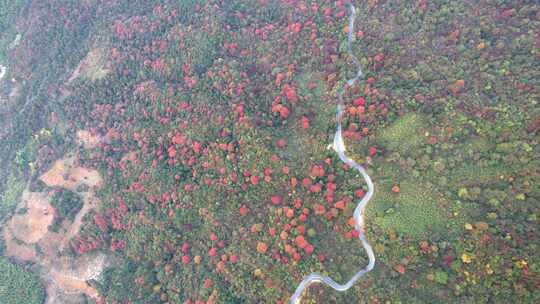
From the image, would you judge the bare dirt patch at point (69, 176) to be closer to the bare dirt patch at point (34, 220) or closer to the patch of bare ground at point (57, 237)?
the patch of bare ground at point (57, 237)

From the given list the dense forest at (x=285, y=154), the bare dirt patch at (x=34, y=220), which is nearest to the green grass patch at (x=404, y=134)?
the dense forest at (x=285, y=154)

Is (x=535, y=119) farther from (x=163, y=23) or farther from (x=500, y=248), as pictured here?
(x=163, y=23)

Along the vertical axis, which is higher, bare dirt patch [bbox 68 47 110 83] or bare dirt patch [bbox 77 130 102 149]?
bare dirt patch [bbox 68 47 110 83]

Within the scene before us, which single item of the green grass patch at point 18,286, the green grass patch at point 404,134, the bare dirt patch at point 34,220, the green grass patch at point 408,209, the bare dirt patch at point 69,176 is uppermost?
the green grass patch at point 404,134

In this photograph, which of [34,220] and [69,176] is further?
[69,176]

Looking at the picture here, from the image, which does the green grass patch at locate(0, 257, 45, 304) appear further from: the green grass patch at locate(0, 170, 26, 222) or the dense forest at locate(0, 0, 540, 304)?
the green grass patch at locate(0, 170, 26, 222)

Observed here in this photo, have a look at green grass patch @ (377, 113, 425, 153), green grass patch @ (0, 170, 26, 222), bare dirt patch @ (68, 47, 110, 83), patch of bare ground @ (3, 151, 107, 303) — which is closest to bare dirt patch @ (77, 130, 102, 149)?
patch of bare ground @ (3, 151, 107, 303)

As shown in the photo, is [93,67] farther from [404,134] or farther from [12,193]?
[404,134]

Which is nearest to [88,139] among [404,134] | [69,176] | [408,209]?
[69,176]

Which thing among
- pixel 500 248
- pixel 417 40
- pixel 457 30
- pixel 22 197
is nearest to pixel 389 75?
pixel 417 40
